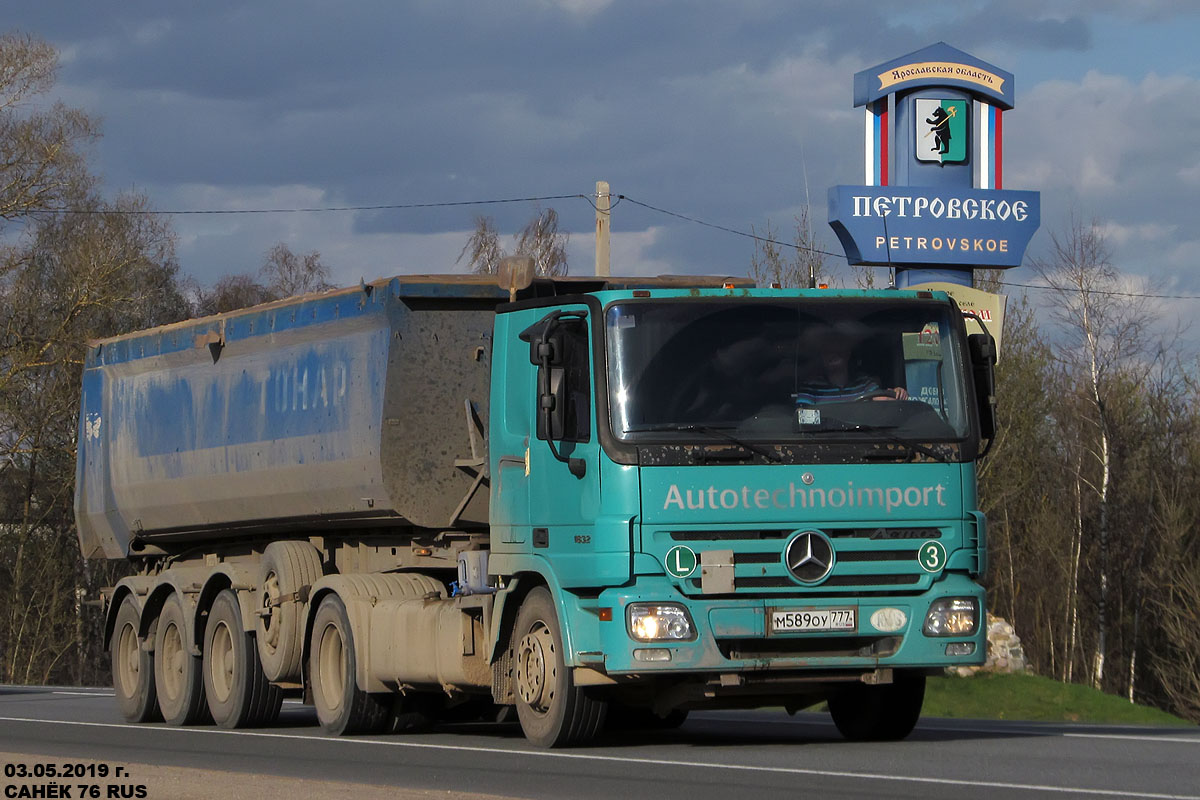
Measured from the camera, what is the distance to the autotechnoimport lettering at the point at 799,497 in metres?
11.3

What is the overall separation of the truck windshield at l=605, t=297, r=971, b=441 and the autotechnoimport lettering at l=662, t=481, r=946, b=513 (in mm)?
312

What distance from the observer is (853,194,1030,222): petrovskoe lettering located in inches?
1110

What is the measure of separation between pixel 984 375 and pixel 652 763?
3.17m

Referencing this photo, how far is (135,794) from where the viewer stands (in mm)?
9445

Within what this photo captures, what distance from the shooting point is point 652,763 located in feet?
36.7

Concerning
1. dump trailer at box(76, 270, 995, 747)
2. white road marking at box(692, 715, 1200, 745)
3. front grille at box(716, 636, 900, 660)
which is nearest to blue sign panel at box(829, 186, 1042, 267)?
white road marking at box(692, 715, 1200, 745)

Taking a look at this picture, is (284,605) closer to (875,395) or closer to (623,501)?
(623,501)

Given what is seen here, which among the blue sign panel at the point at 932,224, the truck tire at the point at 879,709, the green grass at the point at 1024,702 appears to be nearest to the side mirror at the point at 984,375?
the truck tire at the point at 879,709

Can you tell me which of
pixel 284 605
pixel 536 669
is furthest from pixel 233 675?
pixel 536 669

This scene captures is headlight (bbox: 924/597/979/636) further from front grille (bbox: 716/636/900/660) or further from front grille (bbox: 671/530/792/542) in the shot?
front grille (bbox: 671/530/792/542)

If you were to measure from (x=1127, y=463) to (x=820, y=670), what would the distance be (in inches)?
1531

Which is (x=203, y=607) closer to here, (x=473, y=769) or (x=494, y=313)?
(x=494, y=313)

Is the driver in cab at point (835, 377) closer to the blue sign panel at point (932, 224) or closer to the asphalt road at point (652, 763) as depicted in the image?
the asphalt road at point (652, 763)

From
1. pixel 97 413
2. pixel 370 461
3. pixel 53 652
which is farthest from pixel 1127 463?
pixel 370 461
